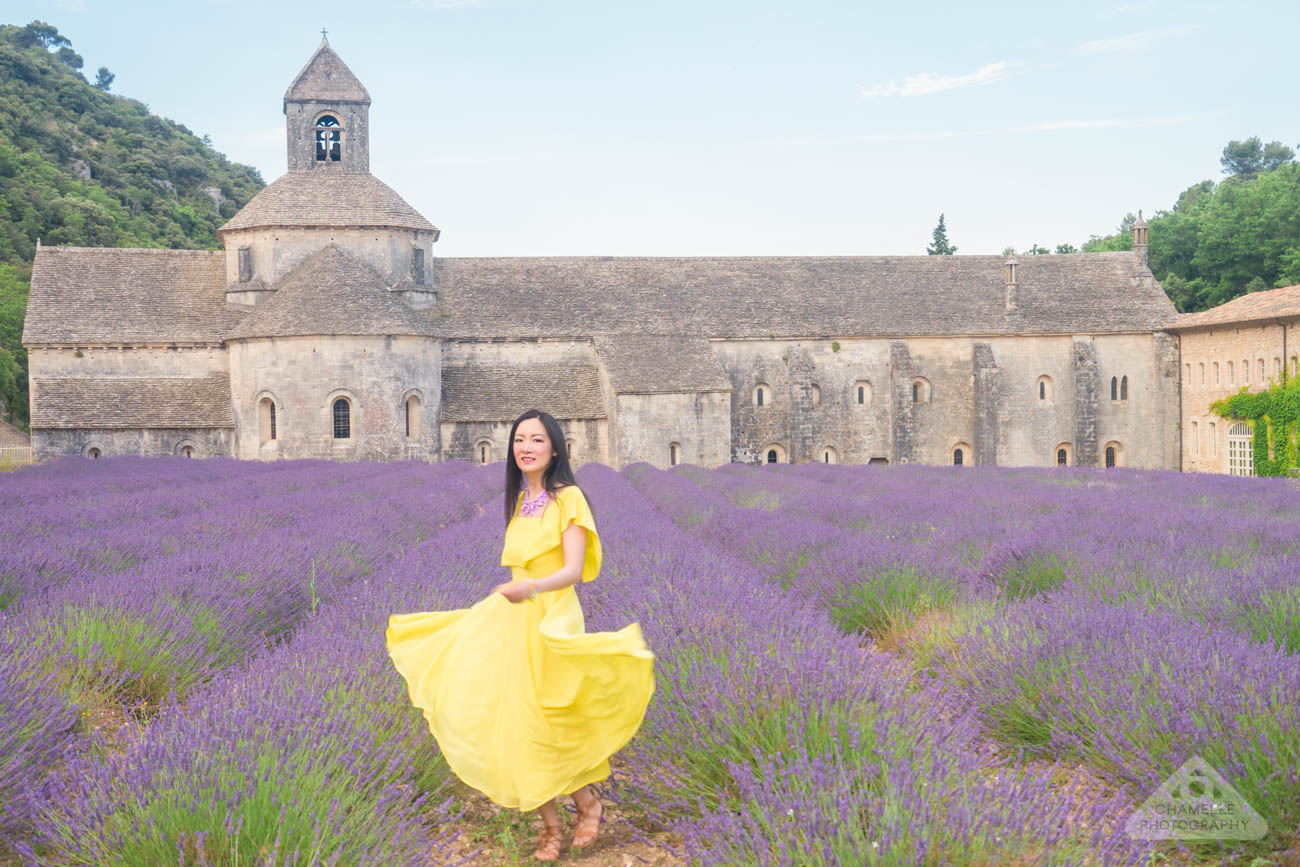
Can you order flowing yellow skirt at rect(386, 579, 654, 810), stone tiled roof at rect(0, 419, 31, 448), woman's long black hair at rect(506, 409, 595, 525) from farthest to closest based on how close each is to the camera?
stone tiled roof at rect(0, 419, 31, 448)
woman's long black hair at rect(506, 409, 595, 525)
flowing yellow skirt at rect(386, 579, 654, 810)

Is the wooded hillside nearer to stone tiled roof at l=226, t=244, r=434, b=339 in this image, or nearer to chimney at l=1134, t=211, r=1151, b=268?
stone tiled roof at l=226, t=244, r=434, b=339

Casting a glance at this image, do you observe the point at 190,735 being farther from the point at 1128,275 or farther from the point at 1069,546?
the point at 1128,275

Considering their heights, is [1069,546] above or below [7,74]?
below

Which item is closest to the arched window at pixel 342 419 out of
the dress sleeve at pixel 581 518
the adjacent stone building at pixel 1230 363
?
the adjacent stone building at pixel 1230 363

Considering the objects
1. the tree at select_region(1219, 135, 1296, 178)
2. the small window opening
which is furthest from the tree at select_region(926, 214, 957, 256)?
the small window opening

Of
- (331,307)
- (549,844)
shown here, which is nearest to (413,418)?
(331,307)

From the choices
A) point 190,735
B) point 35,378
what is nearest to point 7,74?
point 35,378

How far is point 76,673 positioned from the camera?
4.71m

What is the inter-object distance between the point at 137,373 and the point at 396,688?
97.5ft

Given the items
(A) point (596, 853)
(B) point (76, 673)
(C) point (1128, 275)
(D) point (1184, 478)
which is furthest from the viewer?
(C) point (1128, 275)

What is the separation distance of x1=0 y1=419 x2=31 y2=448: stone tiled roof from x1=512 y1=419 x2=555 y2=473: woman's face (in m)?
38.5

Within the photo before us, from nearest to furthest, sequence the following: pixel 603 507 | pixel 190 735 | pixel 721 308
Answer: pixel 190 735
pixel 603 507
pixel 721 308

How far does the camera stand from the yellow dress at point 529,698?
136 inches

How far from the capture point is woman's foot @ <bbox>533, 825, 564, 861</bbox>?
3.67 metres
